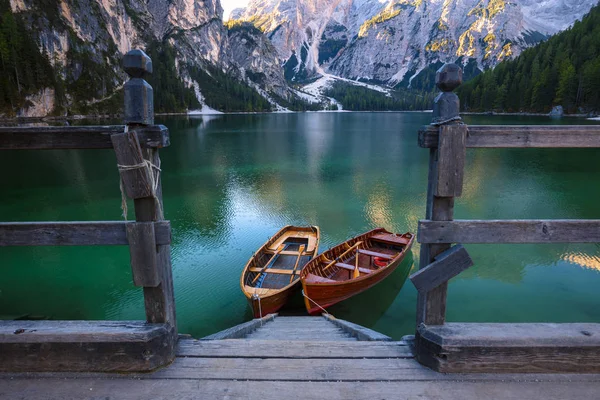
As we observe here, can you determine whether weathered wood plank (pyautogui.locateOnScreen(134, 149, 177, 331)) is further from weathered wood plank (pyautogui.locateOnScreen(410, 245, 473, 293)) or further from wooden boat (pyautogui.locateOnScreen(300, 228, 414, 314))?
wooden boat (pyautogui.locateOnScreen(300, 228, 414, 314))

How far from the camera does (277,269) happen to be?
37.3 feet

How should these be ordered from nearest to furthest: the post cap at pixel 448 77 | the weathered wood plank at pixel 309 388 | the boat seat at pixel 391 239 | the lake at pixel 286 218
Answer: the weathered wood plank at pixel 309 388 → the post cap at pixel 448 77 → the lake at pixel 286 218 → the boat seat at pixel 391 239

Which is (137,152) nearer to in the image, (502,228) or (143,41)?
(502,228)

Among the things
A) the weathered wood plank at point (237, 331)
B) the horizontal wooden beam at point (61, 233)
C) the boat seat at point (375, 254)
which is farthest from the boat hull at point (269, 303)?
the horizontal wooden beam at point (61, 233)

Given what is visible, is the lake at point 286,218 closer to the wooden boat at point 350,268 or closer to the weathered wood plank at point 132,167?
the wooden boat at point 350,268

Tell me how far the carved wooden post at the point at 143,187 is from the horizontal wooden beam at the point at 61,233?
6.0 inches

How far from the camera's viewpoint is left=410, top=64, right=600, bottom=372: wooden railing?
11.2 ft

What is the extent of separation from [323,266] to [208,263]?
5.37 m

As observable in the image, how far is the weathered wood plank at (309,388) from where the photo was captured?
3240 millimetres

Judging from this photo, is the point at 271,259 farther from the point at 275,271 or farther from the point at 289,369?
the point at 289,369

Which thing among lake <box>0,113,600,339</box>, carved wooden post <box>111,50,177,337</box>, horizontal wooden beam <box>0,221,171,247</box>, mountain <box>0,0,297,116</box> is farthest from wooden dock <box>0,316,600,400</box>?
mountain <box>0,0,297,116</box>

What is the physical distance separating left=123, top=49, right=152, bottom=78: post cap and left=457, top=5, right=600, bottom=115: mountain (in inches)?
4426

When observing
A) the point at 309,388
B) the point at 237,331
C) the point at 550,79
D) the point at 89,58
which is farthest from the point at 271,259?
the point at 89,58

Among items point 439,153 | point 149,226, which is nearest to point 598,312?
point 439,153
